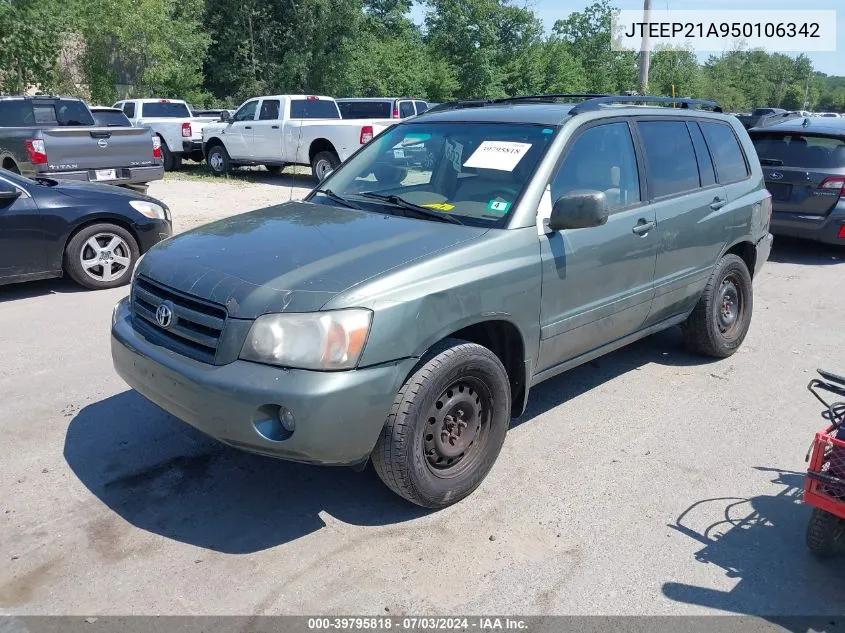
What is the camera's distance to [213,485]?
3.75 meters

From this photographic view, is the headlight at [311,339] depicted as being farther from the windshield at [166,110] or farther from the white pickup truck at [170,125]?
the windshield at [166,110]

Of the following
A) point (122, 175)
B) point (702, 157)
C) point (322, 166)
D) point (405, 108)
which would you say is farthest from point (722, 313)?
point (405, 108)

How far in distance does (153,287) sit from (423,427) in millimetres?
1500

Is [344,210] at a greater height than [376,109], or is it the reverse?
[376,109]

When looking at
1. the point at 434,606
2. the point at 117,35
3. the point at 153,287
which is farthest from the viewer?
the point at 117,35

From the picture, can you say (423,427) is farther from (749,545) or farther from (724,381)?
(724,381)

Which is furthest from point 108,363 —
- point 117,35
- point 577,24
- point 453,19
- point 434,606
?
point 577,24

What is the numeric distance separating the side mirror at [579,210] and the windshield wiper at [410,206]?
512mm

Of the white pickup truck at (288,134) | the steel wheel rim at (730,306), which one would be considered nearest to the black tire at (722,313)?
the steel wheel rim at (730,306)

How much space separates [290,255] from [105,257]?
4691 millimetres

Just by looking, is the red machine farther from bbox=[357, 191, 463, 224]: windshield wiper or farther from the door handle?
bbox=[357, 191, 463, 224]: windshield wiper

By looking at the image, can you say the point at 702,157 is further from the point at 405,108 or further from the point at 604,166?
the point at 405,108

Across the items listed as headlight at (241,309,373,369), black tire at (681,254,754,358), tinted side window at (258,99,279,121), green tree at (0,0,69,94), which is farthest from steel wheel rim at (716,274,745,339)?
green tree at (0,0,69,94)

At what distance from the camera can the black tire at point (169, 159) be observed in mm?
18422
